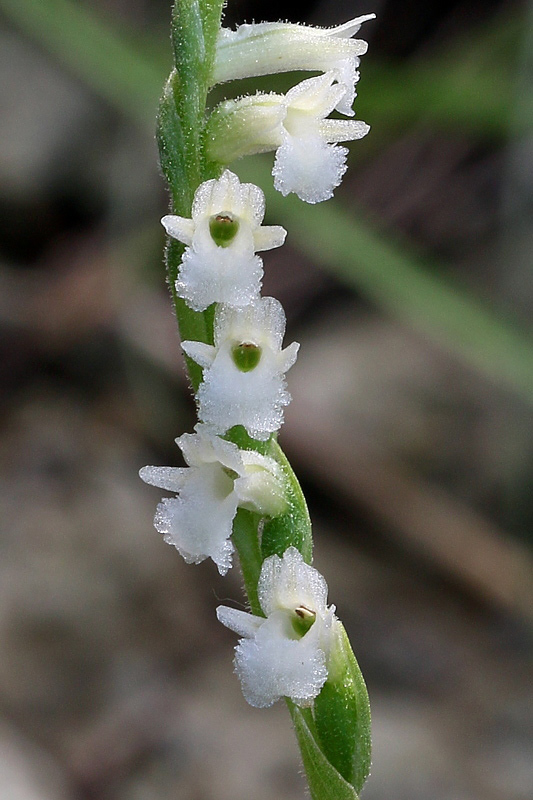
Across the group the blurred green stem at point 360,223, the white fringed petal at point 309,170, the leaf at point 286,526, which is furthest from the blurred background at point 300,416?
the white fringed petal at point 309,170

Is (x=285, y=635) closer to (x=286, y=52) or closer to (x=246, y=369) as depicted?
(x=246, y=369)

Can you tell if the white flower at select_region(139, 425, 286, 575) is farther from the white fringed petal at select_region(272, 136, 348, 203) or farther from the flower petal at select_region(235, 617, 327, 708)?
the white fringed petal at select_region(272, 136, 348, 203)

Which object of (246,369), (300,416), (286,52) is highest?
(300,416)

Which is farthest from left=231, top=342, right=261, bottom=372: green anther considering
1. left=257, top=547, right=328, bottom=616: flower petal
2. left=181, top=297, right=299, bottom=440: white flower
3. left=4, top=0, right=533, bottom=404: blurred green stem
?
left=4, top=0, right=533, bottom=404: blurred green stem

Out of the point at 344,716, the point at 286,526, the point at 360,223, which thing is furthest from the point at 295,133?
the point at 360,223

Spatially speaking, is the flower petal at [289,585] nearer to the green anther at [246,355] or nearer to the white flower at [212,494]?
the white flower at [212,494]

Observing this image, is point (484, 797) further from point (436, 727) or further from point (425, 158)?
point (425, 158)

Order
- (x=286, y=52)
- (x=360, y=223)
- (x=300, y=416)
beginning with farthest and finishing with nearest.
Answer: (x=300, y=416) → (x=360, y=223) → (x=286, y=52)
